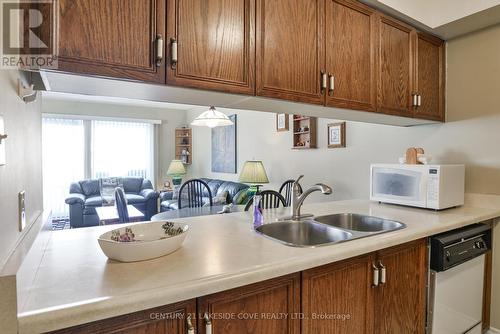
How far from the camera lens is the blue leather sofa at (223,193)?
440cm

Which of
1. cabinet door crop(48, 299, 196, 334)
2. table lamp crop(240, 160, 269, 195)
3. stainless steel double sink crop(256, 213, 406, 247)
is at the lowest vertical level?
cabinet door crop(48, 299, 196, 334)

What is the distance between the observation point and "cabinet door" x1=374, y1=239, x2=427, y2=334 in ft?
4.67

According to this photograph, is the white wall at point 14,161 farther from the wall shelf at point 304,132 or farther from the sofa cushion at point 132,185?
the sofa cushion at point 132,185

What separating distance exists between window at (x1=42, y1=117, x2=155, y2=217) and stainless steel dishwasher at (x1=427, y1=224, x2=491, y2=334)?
6.17 metres

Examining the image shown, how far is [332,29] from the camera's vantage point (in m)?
1.67

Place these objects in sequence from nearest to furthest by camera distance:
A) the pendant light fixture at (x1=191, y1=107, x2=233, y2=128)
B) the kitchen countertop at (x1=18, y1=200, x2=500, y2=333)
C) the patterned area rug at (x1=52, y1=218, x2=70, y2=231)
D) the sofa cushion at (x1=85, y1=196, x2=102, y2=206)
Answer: the kitchen countertop at (x1=18, y1=200, x2=500, y2=333) < the pendant light fixture at (x1=191, y1=107, x2=233, y2=128) < the sofa cushion at (x1=85, y1=196, x2=102, y2=206) < the patterned area rug at (x1=52, y1=218, x2=70, y2=231)

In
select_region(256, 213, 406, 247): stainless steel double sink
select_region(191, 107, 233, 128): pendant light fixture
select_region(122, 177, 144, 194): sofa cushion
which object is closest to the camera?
select_region(256, 213, 406, 247): stainless steel double sink

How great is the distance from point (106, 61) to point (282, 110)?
1071 millimetres

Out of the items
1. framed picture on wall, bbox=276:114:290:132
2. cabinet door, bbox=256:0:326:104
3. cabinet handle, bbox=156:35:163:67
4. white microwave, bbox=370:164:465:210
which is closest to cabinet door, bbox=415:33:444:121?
white microwave, bbox=370:164:465:210

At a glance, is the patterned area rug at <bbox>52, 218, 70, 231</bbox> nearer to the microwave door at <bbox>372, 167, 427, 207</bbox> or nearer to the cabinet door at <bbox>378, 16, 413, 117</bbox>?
the microwave door at <bbox>372, 167, 427, 207</bbox>

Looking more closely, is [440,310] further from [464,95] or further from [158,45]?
[158,45]

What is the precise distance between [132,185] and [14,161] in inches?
224

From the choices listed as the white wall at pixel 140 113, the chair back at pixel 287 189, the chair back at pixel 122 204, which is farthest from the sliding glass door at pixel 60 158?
the chair back at pixel 287 189

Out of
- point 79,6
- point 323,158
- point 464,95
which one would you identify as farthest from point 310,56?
point 323,158
